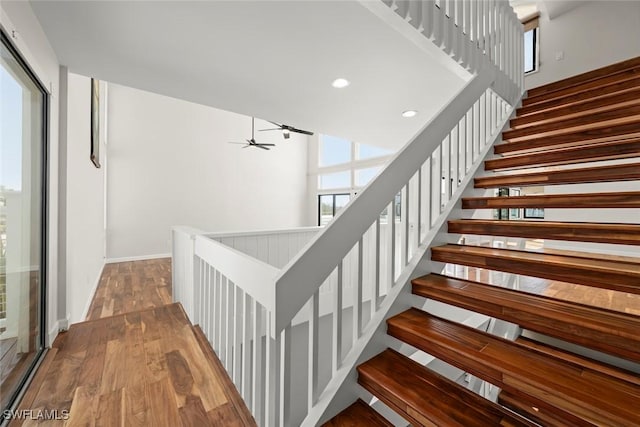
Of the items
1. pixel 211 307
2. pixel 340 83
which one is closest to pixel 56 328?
pixel 211 307

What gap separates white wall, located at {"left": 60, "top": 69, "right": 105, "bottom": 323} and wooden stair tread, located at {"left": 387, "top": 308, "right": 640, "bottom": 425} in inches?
102

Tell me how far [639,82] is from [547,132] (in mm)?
858

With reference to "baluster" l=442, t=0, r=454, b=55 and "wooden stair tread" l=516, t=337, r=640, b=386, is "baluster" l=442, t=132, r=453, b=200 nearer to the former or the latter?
"baluster" l=442, t=0, r=454, b=55

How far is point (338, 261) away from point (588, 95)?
296 cm

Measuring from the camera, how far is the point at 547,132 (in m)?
2.23

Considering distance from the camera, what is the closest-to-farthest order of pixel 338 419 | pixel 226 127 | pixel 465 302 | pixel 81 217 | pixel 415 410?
pixel 415 410 → pixel 338 419 → pixel 465 302 → pixel 81 217 → pixel 226 127

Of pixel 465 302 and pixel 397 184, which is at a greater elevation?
pixel 397 184

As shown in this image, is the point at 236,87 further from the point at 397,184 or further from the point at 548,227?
the point at 548,227

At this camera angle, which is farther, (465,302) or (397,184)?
(397,184)

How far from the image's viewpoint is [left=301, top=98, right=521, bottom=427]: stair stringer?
1144 mm

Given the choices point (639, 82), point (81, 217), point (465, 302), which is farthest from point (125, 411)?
point (639, 82)

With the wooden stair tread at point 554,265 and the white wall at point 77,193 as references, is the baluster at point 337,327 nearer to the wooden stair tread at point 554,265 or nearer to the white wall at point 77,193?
the wooden stair tread at point 554,265

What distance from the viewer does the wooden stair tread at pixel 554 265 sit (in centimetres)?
107

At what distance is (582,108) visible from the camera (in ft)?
7.58
